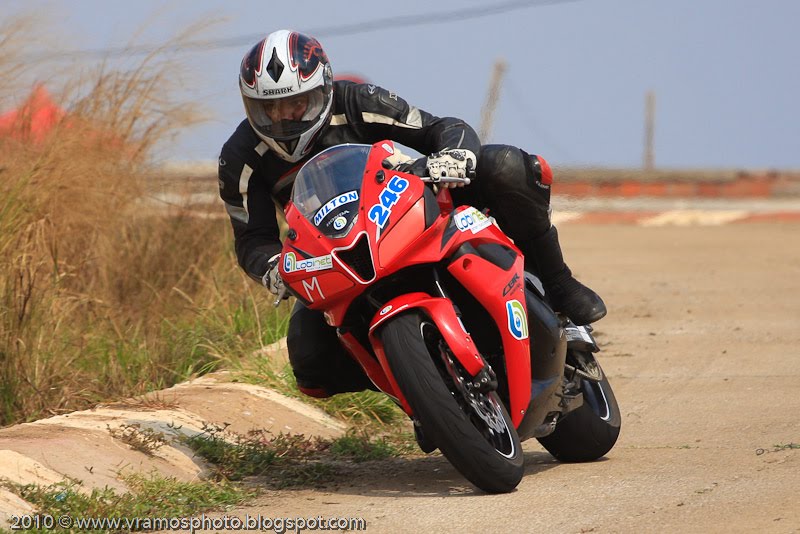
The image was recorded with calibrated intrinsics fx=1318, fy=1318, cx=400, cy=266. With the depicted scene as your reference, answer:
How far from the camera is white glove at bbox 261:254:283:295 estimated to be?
4996mm

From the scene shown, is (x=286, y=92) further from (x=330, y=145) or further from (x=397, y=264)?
(x=397, y=264)

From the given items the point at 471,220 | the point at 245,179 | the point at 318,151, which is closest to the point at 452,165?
the point at 471,220

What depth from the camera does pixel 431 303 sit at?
4.62m

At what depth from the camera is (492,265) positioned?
488 cm

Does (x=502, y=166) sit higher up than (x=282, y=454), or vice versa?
(x=502, y=166)

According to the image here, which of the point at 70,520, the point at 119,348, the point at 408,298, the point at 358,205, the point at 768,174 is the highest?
the point at 358,205

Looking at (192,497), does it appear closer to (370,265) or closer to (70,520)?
(70,520)

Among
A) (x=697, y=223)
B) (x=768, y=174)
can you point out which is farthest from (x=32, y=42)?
(x=768, y=174)

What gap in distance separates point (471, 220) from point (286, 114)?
2.99ft

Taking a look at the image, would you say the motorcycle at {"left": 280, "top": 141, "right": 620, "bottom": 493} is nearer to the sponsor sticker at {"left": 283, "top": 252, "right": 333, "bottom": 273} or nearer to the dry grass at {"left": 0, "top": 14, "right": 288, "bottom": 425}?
the sponsor sticker at {"left": 283, "top": 252, "right": 333, "bottom": 273}

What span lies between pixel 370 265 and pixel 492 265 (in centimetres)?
52

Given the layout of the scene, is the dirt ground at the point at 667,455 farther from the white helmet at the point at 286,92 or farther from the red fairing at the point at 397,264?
the white helmet at the point at 286,92

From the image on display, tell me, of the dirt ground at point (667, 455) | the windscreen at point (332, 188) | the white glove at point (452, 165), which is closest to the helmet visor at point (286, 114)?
the windscreen at point (332, 188)

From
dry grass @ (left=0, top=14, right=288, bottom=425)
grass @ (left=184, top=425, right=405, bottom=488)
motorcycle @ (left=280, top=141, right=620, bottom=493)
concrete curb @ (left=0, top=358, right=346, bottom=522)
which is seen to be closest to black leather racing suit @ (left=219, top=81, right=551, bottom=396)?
motorcycle @ (left=280, top=141, right=620, bottom=493)
